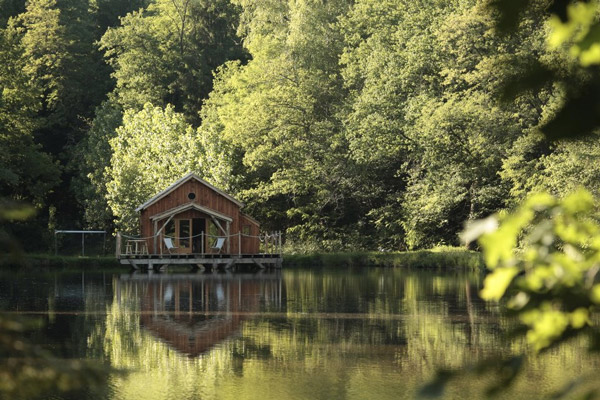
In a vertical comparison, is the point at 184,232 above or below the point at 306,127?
below

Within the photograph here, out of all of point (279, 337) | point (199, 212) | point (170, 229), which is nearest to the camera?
point (279, 337)

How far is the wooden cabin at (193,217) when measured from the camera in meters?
42.8

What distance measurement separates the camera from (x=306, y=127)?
51.7m

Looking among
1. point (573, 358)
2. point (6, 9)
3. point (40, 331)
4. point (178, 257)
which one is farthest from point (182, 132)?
point (573, 358)

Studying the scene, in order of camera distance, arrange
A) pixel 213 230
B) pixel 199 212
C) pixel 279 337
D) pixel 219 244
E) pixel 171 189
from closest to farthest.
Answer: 1. pixel 279 337
2. pixel 171 189
3. pixel 219 244
4. pixel 199 212
5. pixel 213 230

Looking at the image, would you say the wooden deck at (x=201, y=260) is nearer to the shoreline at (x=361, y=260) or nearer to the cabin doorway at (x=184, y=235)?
the cabin doorway at (x=184, y=235)

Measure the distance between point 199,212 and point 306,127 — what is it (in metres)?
10.3

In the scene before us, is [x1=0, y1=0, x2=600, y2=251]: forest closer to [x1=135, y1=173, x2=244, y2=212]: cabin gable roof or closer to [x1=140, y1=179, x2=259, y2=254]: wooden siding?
[x1=140, y1=179, x2=259, y2=254]: wooden siding

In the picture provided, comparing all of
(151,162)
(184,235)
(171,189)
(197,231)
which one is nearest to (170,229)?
(184,235)

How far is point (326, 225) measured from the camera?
5200cm

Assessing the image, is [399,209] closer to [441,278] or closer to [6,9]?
[441,278]

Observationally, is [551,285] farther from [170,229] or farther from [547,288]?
[170,229]

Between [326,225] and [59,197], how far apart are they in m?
16.2

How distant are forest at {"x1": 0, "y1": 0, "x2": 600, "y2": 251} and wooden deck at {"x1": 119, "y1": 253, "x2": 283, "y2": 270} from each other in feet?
20.0
